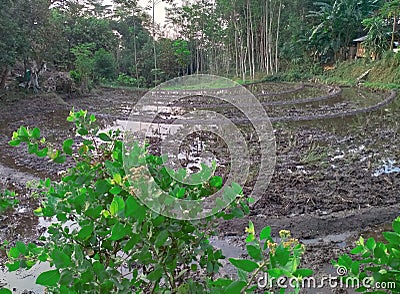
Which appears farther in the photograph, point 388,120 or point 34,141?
point 388,120

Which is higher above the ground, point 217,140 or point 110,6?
point 110,6

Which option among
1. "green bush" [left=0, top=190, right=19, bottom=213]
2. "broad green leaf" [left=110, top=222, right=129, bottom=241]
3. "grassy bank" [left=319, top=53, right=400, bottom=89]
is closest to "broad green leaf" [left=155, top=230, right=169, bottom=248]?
"broad green leaf" [left=110, top=222, right=129, bottom=241]

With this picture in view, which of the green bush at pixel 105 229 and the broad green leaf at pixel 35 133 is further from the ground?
the broad green leaf at pixel 35 133

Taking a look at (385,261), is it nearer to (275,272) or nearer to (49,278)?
(275,272)

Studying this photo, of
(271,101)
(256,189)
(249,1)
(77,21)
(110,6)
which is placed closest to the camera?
(256,189)

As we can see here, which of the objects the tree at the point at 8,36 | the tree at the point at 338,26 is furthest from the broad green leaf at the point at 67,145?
the tree at the point at 338,26

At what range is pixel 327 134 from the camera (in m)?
8.98

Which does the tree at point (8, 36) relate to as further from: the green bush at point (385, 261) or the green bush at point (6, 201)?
the green bush at point (385, 261)

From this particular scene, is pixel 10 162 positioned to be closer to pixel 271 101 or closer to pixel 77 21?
pixel 271 101

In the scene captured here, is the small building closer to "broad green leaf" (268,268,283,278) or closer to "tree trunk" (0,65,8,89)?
"tree trunk" (0,65,8,89)

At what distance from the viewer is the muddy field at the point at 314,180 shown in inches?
168

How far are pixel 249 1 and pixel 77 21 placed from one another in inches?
415

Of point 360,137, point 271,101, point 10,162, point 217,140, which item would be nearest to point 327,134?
point 360,137

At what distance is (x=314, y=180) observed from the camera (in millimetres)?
5824
